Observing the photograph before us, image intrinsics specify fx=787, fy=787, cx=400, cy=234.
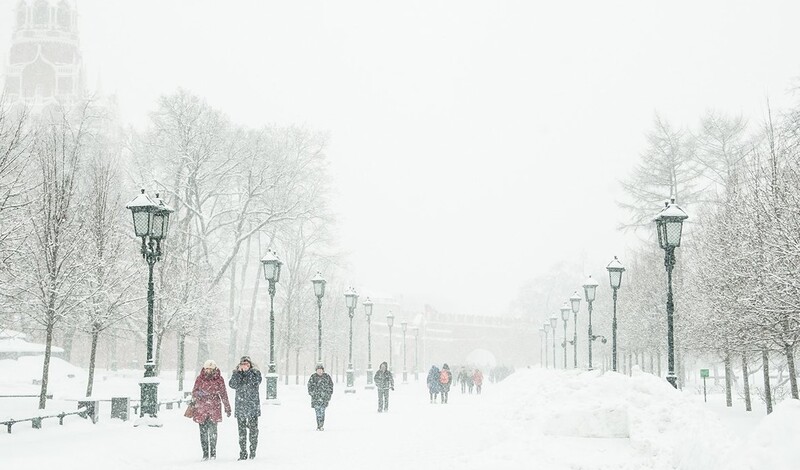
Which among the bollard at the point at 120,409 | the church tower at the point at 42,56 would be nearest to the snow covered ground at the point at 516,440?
the bollard at the point at 120,409

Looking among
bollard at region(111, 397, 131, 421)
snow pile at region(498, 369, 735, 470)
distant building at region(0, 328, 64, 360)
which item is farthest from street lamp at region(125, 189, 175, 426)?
distant building at region(0, 328, 64, 360)

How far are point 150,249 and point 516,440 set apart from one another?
844cm

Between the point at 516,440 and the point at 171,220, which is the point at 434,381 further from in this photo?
the point at 516,440

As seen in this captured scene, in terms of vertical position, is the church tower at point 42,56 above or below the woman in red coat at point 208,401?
above

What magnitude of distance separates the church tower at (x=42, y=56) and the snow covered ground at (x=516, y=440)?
3663 inches

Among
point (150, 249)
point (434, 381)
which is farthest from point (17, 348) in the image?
point (150, 249)

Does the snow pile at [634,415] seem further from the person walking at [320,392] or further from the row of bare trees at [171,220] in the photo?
the row of bare trees at [171,220]

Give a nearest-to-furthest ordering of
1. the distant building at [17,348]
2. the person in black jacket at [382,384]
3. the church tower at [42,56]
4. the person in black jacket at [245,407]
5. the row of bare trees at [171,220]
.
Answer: the person in black jacket at [245,407]
the row of bare trees at [171,220]
the person in black jacket at [382,384]
the distant building at [17,348]
the church tower at [42,56]

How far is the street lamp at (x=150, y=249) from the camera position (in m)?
15.9

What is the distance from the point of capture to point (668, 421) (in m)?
12.5

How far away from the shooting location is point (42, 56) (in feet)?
334

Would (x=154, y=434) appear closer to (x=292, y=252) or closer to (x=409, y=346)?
(x=292, y=252)

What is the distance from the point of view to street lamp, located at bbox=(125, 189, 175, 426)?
1589 centimetres

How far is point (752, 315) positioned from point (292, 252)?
3160cm
